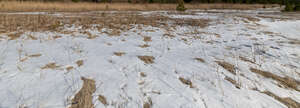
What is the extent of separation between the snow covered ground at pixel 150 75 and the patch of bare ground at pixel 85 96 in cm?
4

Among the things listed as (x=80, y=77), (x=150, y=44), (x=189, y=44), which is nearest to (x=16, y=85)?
(x=80, y=77)

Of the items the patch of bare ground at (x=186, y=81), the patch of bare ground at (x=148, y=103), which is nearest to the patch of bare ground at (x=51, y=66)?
the patch of bare ground at (x=148, y=103)

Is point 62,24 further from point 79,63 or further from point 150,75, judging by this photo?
point 150,75

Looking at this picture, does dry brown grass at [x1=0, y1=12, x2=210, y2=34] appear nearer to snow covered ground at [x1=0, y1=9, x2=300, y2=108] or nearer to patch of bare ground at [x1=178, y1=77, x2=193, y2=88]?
snow covered ground at [x1=0, y1=9, x2=300, y2=108]

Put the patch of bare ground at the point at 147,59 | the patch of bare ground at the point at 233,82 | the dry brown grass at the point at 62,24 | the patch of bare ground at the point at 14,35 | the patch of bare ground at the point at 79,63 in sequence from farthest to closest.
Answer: the dry brown grass at the point at 62,24, the patch of bare ground at the point at 14,35, the patch of bare ground at the point at 147,59, the patch of bare ground at the point at 79,63, the patch of bare ground at the point at 233,82

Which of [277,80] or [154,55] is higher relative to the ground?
[154,55]

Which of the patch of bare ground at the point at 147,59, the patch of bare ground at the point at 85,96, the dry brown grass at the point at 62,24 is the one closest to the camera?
the patch of bare ground at the point at 85,96

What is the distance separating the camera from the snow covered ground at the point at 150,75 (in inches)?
65.4

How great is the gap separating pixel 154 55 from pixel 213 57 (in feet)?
4.34

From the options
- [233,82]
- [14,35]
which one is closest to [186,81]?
[233,82]

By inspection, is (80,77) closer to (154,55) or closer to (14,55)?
(154,55)

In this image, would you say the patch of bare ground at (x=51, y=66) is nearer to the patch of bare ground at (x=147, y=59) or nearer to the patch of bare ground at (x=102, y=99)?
the patch of bare ground at (x=102, y=99)

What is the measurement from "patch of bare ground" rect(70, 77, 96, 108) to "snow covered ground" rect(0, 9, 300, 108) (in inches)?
1.7

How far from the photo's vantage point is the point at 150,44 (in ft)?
13.0
